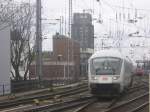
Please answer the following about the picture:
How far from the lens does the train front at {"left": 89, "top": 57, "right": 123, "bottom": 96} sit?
2809 centimetres

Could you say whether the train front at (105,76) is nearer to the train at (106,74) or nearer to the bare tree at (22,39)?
the train at (106,74)

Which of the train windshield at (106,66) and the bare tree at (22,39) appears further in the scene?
the bare tree at (22,39)

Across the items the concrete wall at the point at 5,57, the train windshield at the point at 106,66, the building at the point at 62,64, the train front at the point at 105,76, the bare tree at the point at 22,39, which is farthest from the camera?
the building at the point at 62,64

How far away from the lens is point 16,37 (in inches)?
2125

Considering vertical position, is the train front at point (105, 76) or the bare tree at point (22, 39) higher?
the bare tree at point (22, 39)

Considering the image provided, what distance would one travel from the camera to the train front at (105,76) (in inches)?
1106

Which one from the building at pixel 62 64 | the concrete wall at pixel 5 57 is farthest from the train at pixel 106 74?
the building at pixel 62 64

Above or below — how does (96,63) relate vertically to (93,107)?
above

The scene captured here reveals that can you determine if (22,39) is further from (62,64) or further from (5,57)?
(62,64)

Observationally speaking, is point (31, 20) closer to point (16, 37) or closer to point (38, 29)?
point (16, 37)

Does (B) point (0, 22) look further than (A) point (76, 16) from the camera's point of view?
No

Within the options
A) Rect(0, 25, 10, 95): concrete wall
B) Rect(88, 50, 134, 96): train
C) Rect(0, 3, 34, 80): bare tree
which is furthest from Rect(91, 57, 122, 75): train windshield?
Rect(0, 3, 34, 80): bare tree

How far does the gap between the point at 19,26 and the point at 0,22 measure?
1627 cm

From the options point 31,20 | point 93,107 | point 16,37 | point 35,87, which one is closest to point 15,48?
point 16,37
